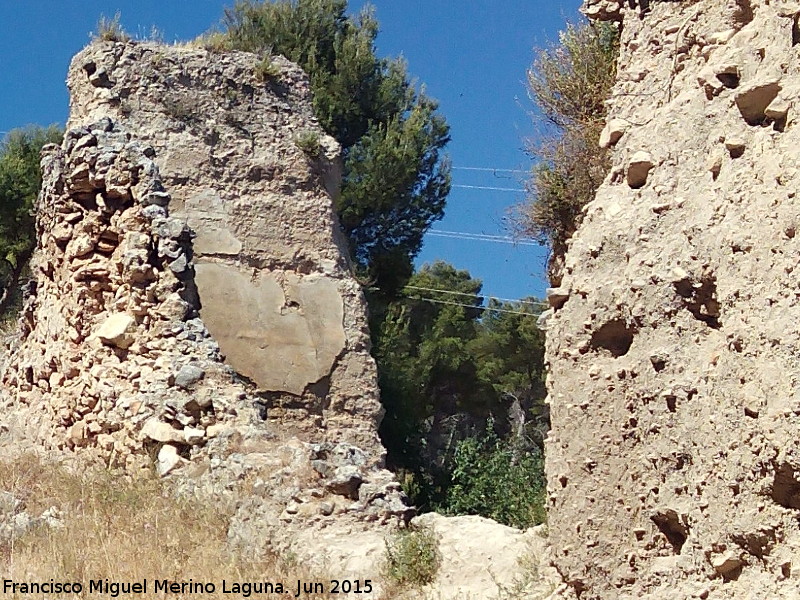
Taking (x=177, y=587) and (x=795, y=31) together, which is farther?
(x=177, y=587)

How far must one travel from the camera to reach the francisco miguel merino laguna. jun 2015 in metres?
5.61

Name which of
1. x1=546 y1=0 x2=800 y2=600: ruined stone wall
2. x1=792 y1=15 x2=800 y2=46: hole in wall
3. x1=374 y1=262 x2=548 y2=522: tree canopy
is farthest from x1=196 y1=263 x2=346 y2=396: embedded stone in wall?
x1=792 y1=15 x2=800 y2=46: hole in wall

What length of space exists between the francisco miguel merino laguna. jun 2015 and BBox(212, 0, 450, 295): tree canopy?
34.4ft

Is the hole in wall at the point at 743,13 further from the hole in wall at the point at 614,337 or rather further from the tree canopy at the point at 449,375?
the tree canopy at the point at 449,375

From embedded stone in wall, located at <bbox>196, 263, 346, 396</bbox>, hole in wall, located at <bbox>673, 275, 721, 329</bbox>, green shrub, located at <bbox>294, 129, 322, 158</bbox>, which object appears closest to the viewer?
hole in wall, located at <bbox>673, 275, 721, 329</bbox>

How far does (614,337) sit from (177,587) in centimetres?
281

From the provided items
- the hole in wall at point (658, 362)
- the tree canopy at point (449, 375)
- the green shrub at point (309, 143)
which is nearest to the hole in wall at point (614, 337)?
the hole in wall at point (658, 362)

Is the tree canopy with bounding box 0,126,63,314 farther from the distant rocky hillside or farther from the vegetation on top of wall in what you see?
the vegetation on top of wall

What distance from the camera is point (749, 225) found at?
3.66 meters

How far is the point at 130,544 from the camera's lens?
20.2 feet

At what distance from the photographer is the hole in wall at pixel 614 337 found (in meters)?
4.21

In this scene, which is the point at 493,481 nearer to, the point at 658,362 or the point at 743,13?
the point at 658,362

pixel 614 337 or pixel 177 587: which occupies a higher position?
pixel 614 337

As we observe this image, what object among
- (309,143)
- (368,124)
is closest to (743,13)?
(309,143)
